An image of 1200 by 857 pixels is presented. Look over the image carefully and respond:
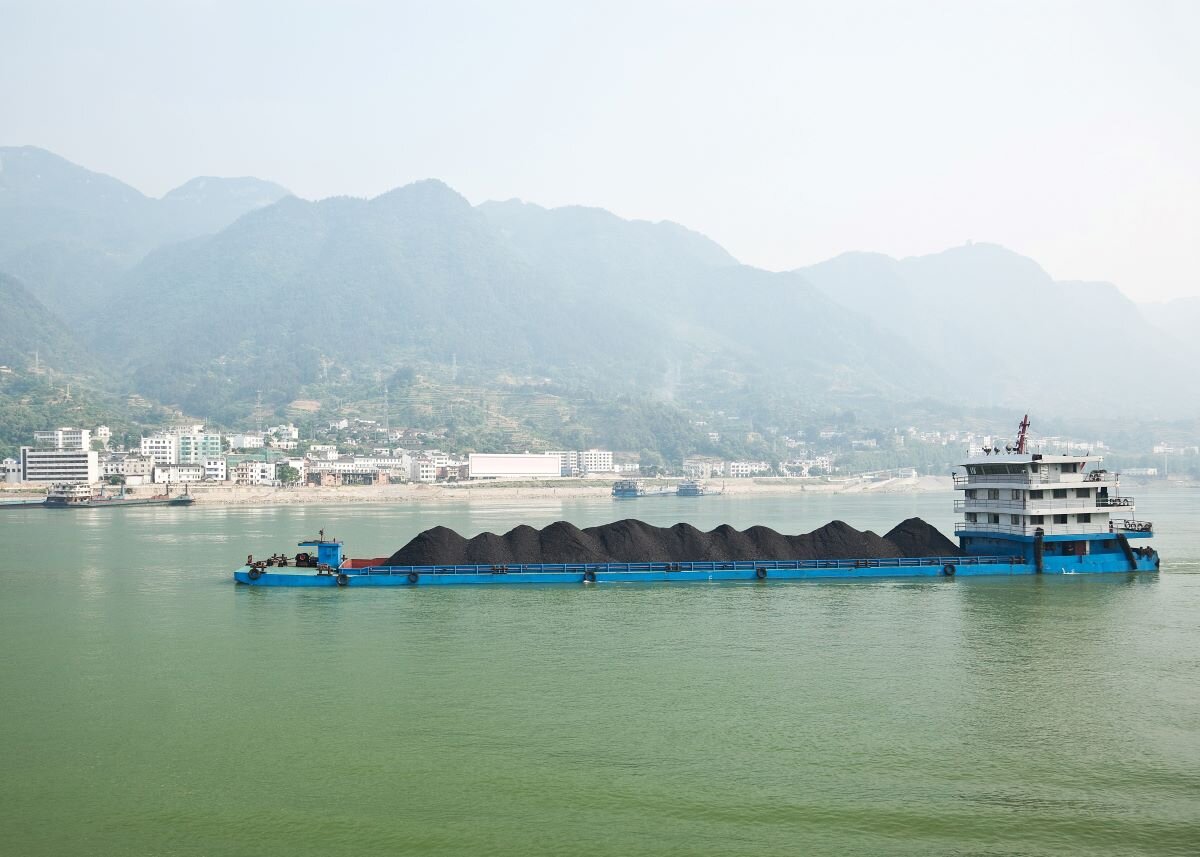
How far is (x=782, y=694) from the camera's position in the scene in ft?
79.2

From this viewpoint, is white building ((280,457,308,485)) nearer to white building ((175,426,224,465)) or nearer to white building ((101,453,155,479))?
white building ((175,426,224,465))

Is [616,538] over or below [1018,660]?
over

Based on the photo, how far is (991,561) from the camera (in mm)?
42562

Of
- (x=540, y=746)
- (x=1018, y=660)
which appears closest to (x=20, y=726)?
(x=540, y=746)

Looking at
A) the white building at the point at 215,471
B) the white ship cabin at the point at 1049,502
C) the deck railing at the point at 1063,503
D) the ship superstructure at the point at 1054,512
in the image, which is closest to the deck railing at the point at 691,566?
the ship superstructure at the point at 1054,512

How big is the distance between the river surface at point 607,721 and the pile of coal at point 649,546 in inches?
93.3

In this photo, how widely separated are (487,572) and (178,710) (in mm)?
18090

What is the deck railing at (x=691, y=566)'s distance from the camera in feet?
134

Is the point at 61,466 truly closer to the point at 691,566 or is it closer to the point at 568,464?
the point at 568,464

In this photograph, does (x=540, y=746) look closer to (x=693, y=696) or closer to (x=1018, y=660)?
(x=693, y=696)

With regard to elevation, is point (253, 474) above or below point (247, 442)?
below

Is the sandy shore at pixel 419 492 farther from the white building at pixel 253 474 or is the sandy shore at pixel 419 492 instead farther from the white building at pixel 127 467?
the white building at pixel 127 467

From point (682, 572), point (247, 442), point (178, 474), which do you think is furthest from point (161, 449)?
point (682, 572)

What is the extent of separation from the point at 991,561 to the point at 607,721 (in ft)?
85.1
